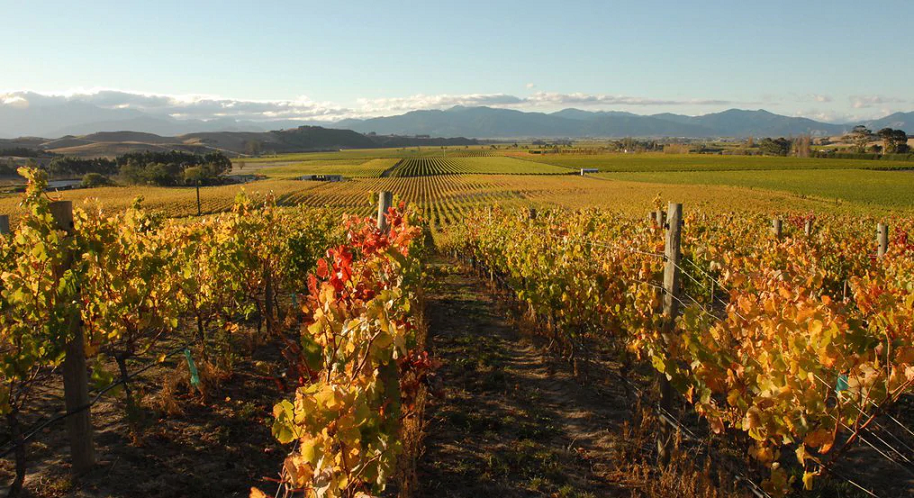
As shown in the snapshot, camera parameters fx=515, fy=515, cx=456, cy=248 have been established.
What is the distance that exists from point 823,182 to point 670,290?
60299mm

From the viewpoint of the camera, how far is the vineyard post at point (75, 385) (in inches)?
178

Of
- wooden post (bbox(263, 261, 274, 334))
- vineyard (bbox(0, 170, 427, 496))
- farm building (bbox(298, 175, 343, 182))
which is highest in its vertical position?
farm building (bbox(298, 175, 343, 182))

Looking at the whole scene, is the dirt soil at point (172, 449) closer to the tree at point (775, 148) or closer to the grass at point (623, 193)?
the grass at point (623, 193)

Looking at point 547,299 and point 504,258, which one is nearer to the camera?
point 547,299

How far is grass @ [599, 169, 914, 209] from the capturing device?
40.6 meters

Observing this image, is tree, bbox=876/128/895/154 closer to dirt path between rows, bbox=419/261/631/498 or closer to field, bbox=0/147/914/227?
field, bbox=0/147/914/227

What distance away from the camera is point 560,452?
17.9ft

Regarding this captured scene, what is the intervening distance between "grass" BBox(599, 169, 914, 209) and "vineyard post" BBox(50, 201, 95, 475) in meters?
45.4

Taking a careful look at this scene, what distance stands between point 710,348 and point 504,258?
793 centimetres

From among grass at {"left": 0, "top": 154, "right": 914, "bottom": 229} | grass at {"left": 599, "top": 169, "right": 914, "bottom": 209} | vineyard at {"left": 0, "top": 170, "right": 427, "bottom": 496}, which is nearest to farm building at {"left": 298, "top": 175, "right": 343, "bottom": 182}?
grass at {"left": 0, "top": 154, "right": 914, "bottom": 229}

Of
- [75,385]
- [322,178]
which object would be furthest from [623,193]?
[322,178]

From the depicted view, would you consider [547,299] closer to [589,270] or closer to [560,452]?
[589,270]

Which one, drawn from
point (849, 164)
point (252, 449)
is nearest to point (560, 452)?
point (252, 449)

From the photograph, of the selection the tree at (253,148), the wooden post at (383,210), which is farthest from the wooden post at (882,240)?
the tree at (253,148)
